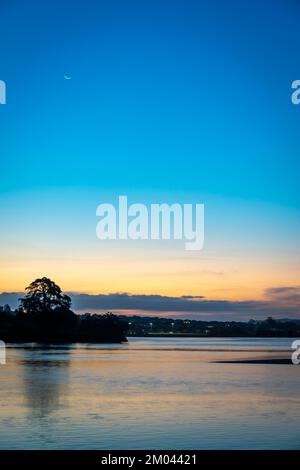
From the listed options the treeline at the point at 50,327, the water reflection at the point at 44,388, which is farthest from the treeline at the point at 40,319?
the water reflection at the point at 44,388

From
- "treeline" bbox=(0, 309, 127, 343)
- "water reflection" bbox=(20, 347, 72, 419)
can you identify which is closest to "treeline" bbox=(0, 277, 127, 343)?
"treeline" bbox=(0, 309, 127, 343)

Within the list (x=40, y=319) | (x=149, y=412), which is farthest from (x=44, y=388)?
(x=40, y=319)

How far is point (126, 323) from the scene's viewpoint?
176 metres

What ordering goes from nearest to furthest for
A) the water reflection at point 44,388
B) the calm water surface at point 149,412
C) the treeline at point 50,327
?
the calm water surface at point 149,412
the water reflection at point 44,388
the treeline at point 50,327

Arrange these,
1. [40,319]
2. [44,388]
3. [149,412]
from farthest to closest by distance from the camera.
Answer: [40,319]
[44,388]
[149,412]

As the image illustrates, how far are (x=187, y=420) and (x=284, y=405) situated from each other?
8.66m

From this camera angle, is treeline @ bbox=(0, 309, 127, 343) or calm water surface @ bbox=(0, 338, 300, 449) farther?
treeline @ bbox=(0, 309, 127, 343)

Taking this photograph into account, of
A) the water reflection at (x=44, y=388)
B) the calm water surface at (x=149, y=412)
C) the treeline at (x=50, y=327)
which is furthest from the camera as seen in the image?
the treeline at (x=50, y=327)

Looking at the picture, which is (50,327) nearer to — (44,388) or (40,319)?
(40,319)

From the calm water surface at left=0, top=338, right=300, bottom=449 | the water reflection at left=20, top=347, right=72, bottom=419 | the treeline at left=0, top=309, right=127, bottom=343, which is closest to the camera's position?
the calm water surface at left=0, top=338, right=300, bottom=449

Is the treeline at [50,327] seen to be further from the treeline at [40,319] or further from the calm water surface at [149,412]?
the calm water surface at [149,412]

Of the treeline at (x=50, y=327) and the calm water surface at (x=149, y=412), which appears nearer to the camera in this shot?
the calm water surface at (x=149, y=412)

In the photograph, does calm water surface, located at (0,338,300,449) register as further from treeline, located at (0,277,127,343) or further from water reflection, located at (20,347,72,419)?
treeline, located at (0,277,127,343)

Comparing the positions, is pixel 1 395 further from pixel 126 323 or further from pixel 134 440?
pixel 126 323
